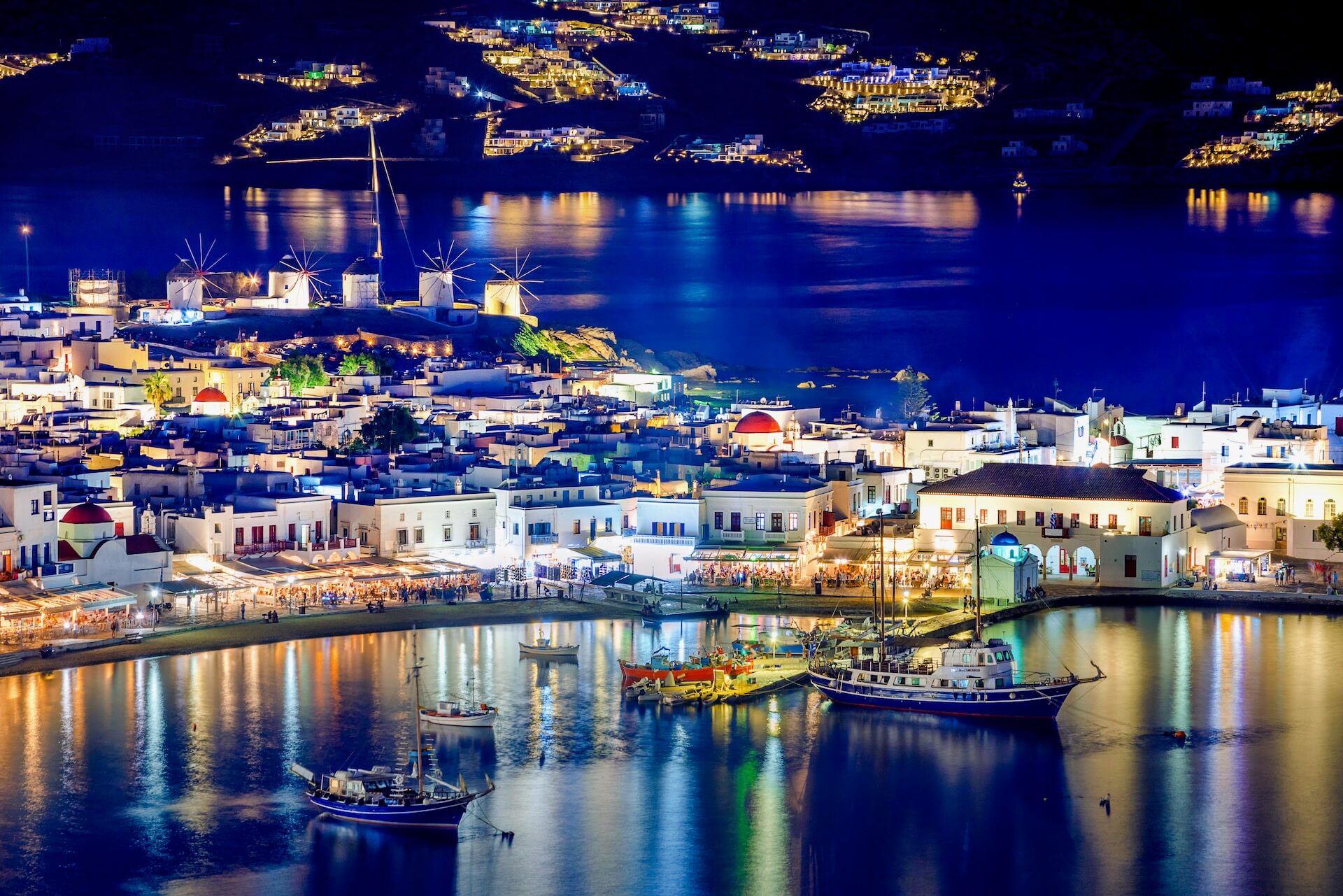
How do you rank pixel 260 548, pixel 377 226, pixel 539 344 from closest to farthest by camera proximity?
1. pixel 260 548
2. pixel 539 344
3. pixel 377 226

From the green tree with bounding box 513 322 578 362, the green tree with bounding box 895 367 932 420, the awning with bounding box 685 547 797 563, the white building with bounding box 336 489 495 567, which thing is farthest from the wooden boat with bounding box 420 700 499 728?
the green tree with bounding box 513 322 578 362

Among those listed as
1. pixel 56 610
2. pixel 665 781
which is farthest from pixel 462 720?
pixel 56 610

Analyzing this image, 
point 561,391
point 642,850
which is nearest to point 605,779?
point 642,850

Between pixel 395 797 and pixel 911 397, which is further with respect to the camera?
pixel 911 397

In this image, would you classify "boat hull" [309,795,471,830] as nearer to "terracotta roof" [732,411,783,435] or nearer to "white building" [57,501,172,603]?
"white building" [57,501,172,603]

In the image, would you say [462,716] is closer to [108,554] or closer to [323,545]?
[108,554]
